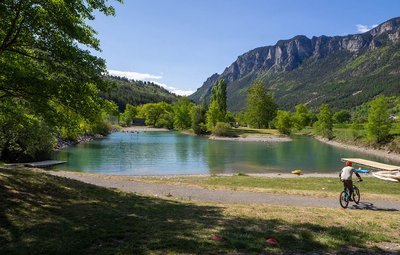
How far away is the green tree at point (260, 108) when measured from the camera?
136m

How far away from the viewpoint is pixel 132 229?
9.73m

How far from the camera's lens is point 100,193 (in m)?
16.1

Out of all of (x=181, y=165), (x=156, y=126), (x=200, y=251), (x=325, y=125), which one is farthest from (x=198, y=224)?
(x=156, y=126)

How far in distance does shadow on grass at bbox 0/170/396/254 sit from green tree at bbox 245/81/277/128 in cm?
12425

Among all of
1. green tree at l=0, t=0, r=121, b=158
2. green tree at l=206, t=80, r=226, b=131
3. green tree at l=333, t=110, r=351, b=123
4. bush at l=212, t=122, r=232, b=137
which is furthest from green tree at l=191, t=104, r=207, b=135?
green tree at l=0, t=0, r=121, b=158

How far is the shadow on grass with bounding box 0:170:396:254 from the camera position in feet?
27.0

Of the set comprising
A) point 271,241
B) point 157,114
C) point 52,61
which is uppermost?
point 157,114

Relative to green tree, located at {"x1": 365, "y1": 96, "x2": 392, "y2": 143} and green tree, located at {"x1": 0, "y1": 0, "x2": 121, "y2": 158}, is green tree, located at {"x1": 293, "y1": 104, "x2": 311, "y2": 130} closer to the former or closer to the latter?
green tree, located at {"x1": 365, "y1": 96, "x2": 392, "y2": 143}

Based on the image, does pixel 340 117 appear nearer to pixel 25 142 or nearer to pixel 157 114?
pixel 157 114

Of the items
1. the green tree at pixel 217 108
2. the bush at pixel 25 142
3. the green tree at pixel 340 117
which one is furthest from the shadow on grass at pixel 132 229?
the green tree at pixel 340 117

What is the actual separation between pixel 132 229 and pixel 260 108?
5105 inches

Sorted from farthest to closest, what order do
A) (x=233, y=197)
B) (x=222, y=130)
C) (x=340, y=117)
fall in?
(x=340, y=117) → (x=222, y=130) → (x=233, y=197)

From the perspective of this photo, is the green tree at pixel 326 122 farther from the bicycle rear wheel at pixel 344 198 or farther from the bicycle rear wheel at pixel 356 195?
the bicycle rear wheel at pixel 344 198

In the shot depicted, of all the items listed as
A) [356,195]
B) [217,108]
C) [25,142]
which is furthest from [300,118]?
[356,195]
